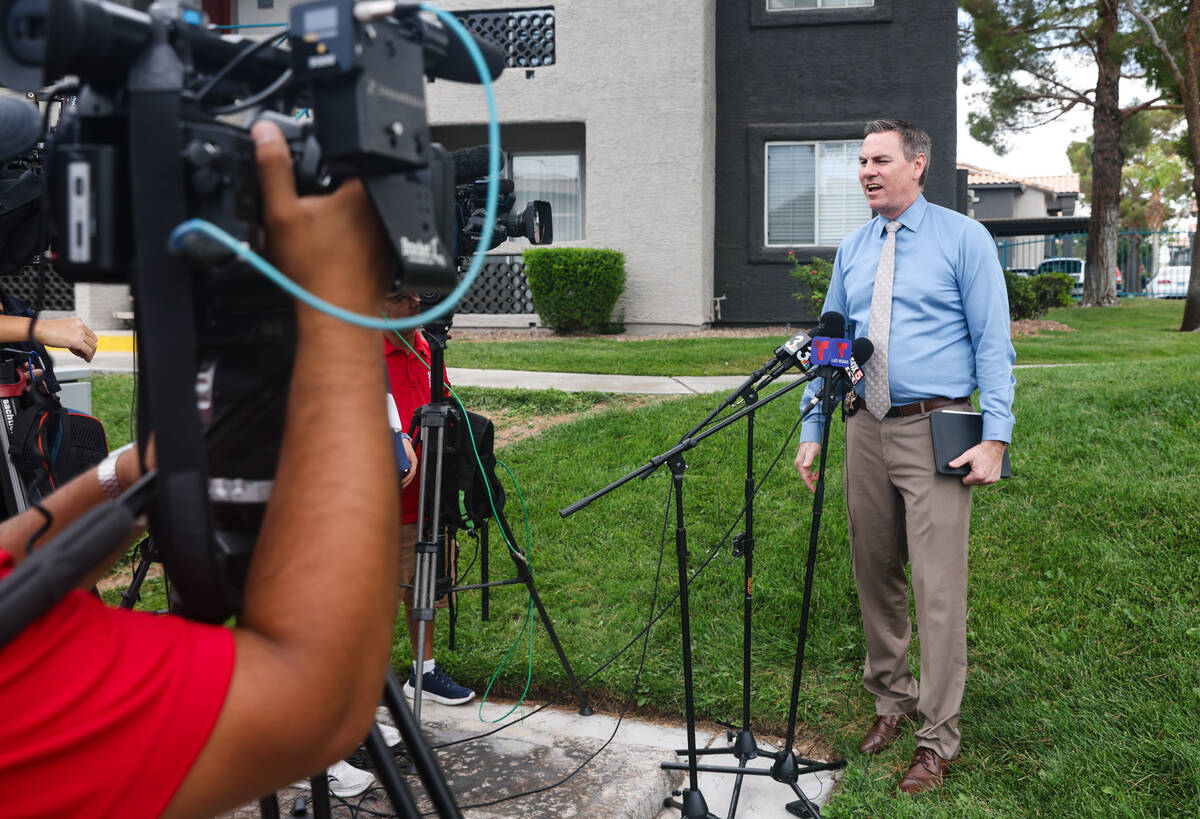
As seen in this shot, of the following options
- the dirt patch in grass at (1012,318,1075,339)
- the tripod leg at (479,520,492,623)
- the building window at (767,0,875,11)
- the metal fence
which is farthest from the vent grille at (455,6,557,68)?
the metal fence

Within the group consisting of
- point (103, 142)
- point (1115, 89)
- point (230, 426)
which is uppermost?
point (1115, 89)

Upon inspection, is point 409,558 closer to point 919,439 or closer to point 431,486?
point 431,486

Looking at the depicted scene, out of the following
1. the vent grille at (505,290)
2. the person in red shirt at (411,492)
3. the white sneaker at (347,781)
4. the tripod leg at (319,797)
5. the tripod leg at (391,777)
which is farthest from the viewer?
the vent grille at (505,290)

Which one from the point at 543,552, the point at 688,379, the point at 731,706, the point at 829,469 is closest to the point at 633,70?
the point at 688,379

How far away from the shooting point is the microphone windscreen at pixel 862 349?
11.9ft

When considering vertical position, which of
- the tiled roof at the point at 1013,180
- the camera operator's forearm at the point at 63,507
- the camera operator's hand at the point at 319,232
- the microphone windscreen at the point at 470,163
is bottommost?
the camera operator's forearm at the point at 63,507

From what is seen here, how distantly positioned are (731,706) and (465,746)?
113 centimetres

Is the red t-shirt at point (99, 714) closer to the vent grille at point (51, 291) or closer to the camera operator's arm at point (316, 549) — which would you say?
the camera operator's arm at point (316, 549)

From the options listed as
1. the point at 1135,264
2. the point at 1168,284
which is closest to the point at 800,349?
the point at 1135,264

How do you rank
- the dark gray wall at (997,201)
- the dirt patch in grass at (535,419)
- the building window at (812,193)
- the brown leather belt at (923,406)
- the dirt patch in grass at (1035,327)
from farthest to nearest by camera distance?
the dark gray wall at (997,201), the dirt patch in grass at (1035,327), the building window at (812,193), the dirt patch in grass at (535,419), the brown leather belt at (923,406)

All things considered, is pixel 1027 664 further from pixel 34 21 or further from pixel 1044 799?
pixel 34 21

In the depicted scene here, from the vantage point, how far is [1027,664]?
14.2ft

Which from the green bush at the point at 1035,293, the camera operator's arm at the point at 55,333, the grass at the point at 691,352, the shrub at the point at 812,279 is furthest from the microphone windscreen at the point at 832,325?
the green bush at the point at 1035,293

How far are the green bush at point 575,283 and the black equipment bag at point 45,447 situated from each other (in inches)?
448
